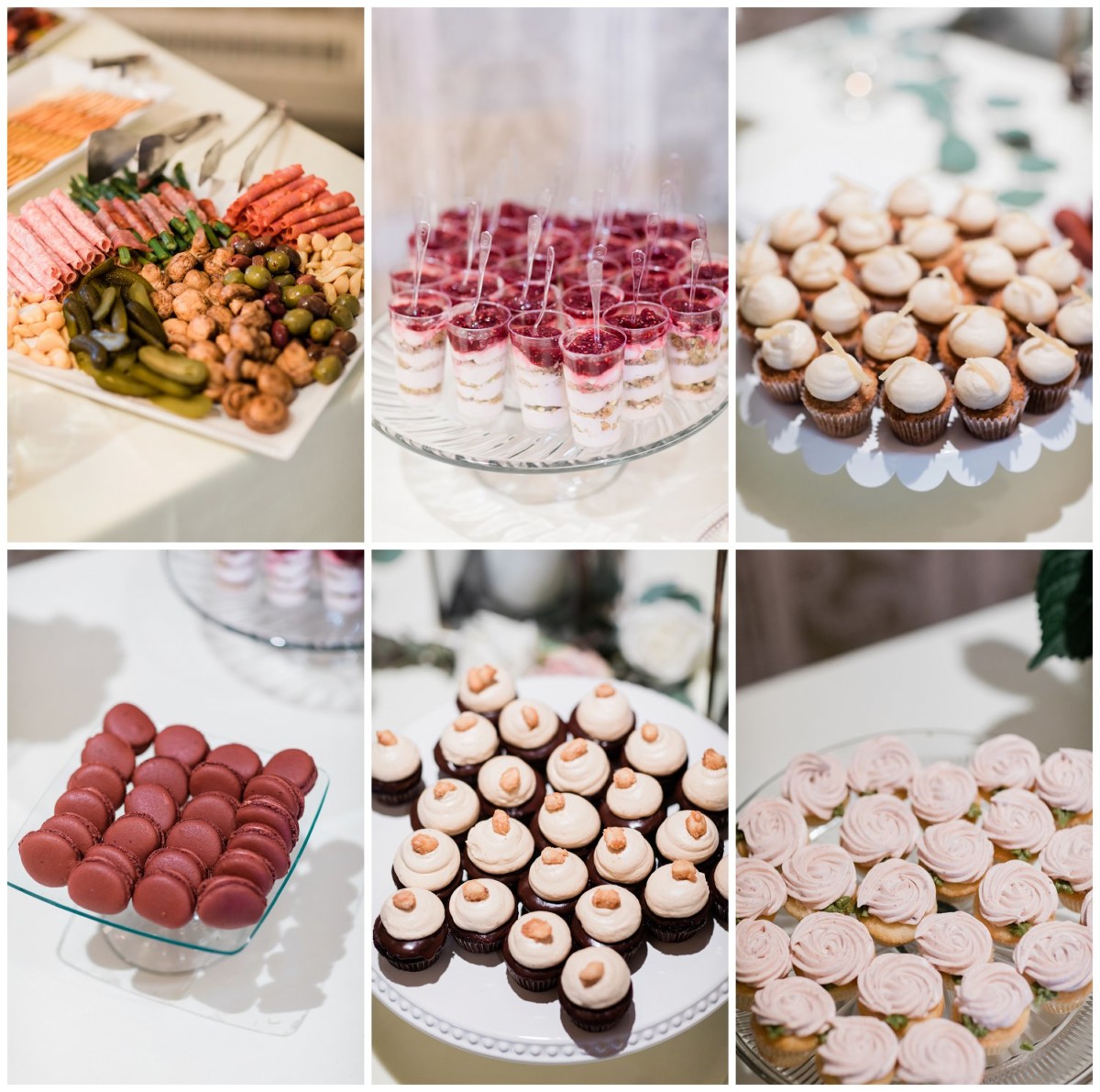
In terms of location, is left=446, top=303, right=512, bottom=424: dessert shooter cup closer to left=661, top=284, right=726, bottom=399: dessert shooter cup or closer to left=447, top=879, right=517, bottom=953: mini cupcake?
left=661, top=284, right=726, bottom=399: dessert shooter cup

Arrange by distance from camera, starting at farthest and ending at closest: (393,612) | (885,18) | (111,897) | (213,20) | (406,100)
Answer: (885,18) → (406,100) → (393,612) → (213,20) → (111,897)

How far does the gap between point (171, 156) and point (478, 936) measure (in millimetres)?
1546

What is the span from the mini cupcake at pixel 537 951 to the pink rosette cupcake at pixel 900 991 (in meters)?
0.51

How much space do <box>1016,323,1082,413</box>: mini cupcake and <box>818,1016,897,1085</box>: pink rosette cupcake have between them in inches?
46.1

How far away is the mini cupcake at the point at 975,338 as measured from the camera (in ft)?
6.68

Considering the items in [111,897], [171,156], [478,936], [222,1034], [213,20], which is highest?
[213,20]

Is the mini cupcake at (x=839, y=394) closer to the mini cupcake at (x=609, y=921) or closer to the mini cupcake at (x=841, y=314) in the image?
the mini cupcake at (x=841, y=314)

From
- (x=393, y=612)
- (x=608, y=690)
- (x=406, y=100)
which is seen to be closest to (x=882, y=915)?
(x=608, y=690)

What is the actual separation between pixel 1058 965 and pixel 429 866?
1113 millimetres

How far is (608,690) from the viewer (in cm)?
219

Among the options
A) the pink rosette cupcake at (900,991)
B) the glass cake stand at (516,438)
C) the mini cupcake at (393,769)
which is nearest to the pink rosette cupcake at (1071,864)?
the pink rosette cupcake at (900,991)

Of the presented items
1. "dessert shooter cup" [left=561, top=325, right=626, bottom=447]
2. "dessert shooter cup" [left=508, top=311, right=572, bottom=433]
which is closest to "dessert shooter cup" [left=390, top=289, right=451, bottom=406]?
"dessert shooter cup" [left=508, top=311, right=572, bottom=433]

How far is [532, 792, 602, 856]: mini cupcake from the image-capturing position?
197cm

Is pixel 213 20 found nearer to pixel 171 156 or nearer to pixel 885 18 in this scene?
pixel 171 156
